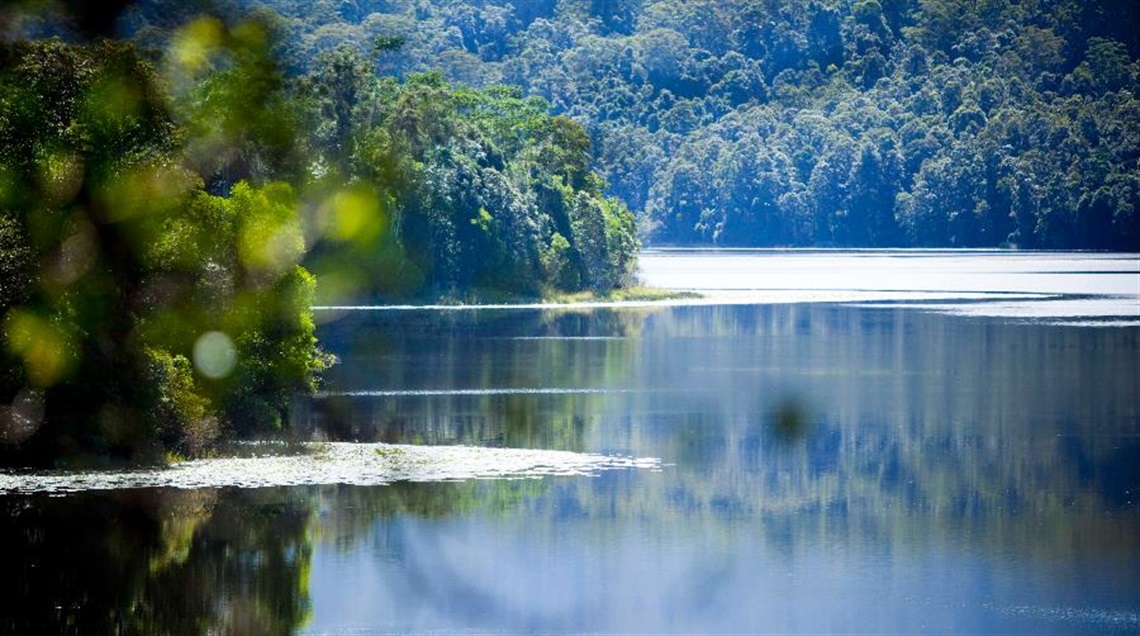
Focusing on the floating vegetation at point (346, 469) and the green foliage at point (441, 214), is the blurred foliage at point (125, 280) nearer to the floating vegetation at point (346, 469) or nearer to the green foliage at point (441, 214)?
the floating vegetation at point (346, 469)

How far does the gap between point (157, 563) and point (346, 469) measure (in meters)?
9.08

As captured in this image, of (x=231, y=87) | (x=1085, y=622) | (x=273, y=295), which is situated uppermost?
(x=231, y=87)

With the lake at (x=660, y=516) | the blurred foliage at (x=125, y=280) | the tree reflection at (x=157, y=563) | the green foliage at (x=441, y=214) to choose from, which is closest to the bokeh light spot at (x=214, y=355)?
the blurred foliage at (x=125, y=280)

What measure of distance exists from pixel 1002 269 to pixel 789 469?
112272 mm

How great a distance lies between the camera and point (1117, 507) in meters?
38.7

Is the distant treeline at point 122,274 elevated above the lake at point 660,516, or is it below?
above

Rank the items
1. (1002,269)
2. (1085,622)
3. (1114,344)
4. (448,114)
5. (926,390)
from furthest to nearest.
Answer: (1002,269)
(448,114)
(1114,344)
(926,390)
(1085,622)

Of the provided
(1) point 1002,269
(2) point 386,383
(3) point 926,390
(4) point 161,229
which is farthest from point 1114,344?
(1) point 1002,269

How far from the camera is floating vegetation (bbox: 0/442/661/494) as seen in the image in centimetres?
3828

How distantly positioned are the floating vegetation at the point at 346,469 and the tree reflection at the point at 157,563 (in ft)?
3.32

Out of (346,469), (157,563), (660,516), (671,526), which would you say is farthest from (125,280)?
(671,526)

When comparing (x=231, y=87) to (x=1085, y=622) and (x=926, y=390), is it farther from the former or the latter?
(x=1085, y=622)

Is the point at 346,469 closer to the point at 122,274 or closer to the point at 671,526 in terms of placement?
the point at 122,274

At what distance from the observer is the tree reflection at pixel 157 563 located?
1142 inches
